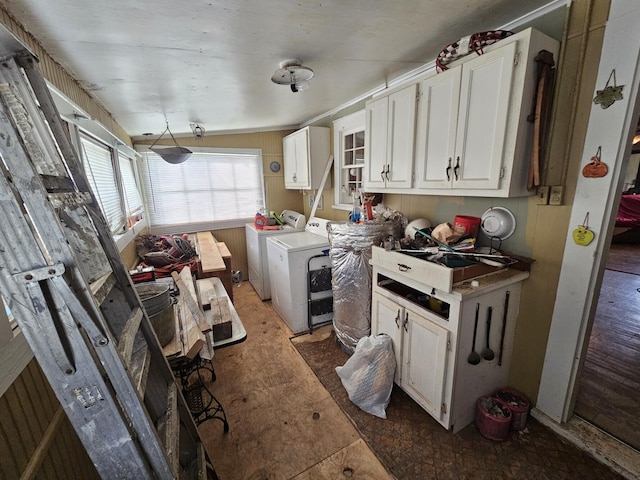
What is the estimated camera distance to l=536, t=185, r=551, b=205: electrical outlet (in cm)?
144

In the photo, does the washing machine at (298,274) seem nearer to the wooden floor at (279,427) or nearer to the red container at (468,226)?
the wooden floor at (279,427)

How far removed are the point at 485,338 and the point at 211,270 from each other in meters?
2.30

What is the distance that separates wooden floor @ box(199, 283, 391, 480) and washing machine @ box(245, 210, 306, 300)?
107 cm

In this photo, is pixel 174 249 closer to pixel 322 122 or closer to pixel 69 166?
pixel 322 122

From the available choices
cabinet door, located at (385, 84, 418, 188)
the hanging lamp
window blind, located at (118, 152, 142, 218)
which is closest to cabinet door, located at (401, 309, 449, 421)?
cabinet door, located at (385, 84, 418, 188)

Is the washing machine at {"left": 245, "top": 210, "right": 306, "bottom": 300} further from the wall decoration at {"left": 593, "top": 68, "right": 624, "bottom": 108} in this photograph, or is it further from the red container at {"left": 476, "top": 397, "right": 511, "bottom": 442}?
the wall decoration at {"left": 593, "top": 68, "right": 624, "bottom": 108}

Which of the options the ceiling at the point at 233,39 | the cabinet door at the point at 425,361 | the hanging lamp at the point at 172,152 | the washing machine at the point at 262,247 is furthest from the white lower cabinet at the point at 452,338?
the hanging lamp at the point at 172,152

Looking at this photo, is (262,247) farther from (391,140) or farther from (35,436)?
(35,436)

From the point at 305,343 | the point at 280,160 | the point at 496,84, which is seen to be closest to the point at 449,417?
the point at 305,343

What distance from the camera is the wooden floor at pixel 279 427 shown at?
1458 mm

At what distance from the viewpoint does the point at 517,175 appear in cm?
138

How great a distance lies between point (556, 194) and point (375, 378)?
150cm

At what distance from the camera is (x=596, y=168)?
1272 mm

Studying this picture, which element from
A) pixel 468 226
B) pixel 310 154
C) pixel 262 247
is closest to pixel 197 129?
pixel 310 154
